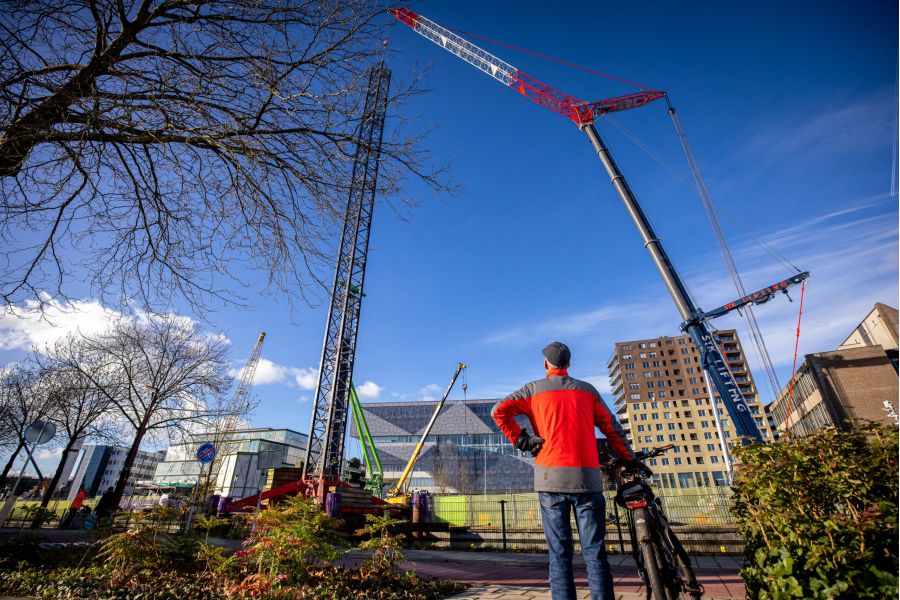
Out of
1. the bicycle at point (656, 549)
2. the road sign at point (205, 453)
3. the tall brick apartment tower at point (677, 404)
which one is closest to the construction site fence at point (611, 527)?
the road sign at point (205, 453)

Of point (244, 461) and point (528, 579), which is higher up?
point (244, 461)

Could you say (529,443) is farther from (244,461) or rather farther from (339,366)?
(244,461)

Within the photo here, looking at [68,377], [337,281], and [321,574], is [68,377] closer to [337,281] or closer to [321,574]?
[337,281]

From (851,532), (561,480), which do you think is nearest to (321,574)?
(561,480)

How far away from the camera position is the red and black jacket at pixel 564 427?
244cm

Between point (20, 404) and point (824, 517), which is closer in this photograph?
point (824, 517)

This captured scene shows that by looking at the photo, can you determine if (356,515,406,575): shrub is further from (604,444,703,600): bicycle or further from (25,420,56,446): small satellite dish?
(25,420,56,446): small satellite dish

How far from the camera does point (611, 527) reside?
35.0ft

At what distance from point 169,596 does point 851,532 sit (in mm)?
4985

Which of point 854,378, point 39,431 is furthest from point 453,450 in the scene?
point 39,431

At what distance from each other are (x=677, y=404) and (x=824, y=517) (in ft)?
306

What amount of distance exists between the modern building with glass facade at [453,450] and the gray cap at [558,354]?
209ft

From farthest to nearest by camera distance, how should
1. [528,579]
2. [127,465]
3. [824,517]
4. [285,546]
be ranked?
1. [127,465]
2. [528,579]
3. [285,546]
4. [824,517]

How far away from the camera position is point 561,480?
2430 mm
